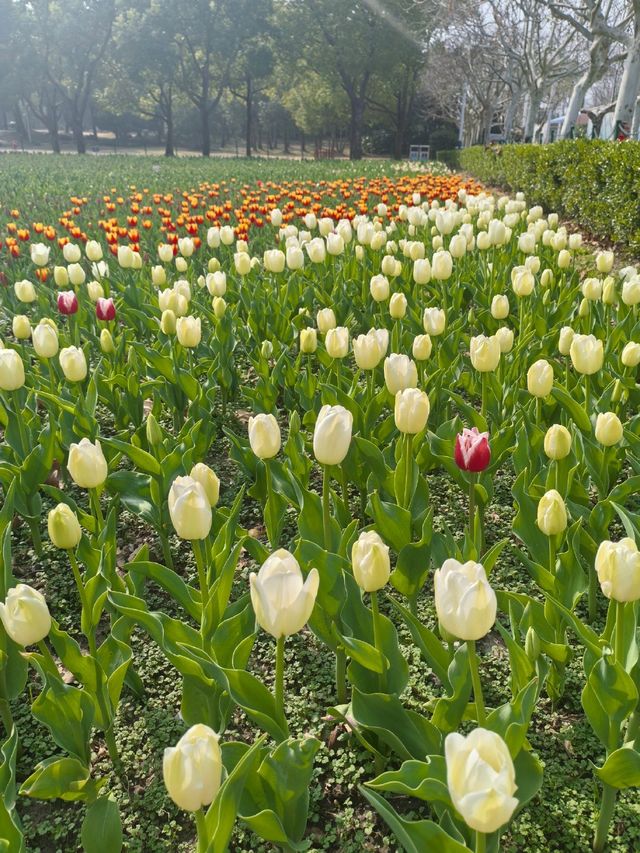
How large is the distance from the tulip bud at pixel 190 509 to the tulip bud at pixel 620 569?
0.85 m

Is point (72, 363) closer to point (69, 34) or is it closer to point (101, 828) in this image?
point (101, 828)

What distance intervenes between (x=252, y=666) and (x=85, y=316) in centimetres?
308

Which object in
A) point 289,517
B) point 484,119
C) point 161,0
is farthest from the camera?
point 484,119

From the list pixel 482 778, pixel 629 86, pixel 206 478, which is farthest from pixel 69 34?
pixel 482 778

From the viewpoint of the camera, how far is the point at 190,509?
1.58 metres

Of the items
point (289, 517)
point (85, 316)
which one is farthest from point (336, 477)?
point (85, 316)

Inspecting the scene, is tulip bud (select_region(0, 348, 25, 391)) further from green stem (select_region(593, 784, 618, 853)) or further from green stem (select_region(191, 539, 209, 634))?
green stem (select_region(593, 784, 618, 853))

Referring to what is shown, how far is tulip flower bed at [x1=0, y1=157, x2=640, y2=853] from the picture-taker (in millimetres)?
1355

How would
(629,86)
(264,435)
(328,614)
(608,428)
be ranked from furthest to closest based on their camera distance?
(629,86) → (608,428) → (264,435) → (328,614)

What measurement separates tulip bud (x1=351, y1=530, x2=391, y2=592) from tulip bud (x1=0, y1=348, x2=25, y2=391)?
1.61 metres

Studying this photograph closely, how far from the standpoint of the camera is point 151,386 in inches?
137

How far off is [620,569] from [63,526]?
1263 millimetres

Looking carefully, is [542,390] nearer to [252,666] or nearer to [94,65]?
[252,666]

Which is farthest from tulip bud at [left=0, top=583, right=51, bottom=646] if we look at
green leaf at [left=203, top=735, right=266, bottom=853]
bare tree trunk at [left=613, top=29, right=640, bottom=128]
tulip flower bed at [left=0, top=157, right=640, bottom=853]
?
bare tree trunk at [left=613, top=29, right=640, bottom=128]
